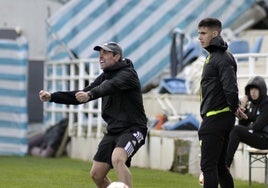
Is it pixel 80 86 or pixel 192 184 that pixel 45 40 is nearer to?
pixel 80 86

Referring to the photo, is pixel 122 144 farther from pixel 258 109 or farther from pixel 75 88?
pixel 75 88

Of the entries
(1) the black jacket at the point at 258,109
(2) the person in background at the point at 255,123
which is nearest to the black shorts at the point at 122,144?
(2) the person in background at the point at 255,123

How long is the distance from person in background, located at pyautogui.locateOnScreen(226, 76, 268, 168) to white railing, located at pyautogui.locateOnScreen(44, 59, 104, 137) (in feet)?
18.6

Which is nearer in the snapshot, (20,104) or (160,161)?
(160,161)

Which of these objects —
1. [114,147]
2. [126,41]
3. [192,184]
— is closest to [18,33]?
[126,41]

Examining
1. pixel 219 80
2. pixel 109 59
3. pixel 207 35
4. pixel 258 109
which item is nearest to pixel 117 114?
pixel 109 59

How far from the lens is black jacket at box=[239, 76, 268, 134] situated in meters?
12.4

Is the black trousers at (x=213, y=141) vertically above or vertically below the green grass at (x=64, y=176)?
above

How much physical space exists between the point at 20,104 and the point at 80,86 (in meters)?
1.37

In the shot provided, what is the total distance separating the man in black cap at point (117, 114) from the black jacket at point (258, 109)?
3.08 meters

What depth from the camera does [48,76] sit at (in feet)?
65.3

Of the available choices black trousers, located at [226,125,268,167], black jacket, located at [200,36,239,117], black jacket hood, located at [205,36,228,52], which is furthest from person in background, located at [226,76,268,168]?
black jacket hood, located at [205,36,228,52]

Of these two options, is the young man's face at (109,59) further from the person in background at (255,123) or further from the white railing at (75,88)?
the white railing at (75,88)

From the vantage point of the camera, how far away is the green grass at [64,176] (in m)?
12.7
